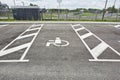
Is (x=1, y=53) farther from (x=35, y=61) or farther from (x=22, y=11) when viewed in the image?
(x=22, y=11)

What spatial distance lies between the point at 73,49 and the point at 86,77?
101 inches

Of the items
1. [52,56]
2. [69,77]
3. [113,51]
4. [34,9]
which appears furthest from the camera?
[34,9]

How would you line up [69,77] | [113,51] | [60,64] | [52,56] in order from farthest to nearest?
[113,51] → [52,56] → [60,64] → [69,77]

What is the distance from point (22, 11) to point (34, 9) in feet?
7.05

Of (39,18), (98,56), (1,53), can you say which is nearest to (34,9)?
(39,18)

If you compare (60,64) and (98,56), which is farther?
(98,56)

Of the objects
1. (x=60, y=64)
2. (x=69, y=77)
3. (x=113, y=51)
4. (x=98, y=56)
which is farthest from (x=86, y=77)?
(x=113, y=51)

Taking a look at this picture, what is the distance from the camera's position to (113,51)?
19.5ft

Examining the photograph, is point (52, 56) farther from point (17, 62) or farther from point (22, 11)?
point (22, 11)

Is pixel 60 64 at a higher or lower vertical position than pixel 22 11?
lower

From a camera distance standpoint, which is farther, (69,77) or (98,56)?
(98,56)

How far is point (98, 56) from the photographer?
5.29 metres

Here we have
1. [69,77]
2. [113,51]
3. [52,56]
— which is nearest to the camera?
[69,77]

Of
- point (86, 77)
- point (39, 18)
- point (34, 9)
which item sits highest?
point (34, 9)
